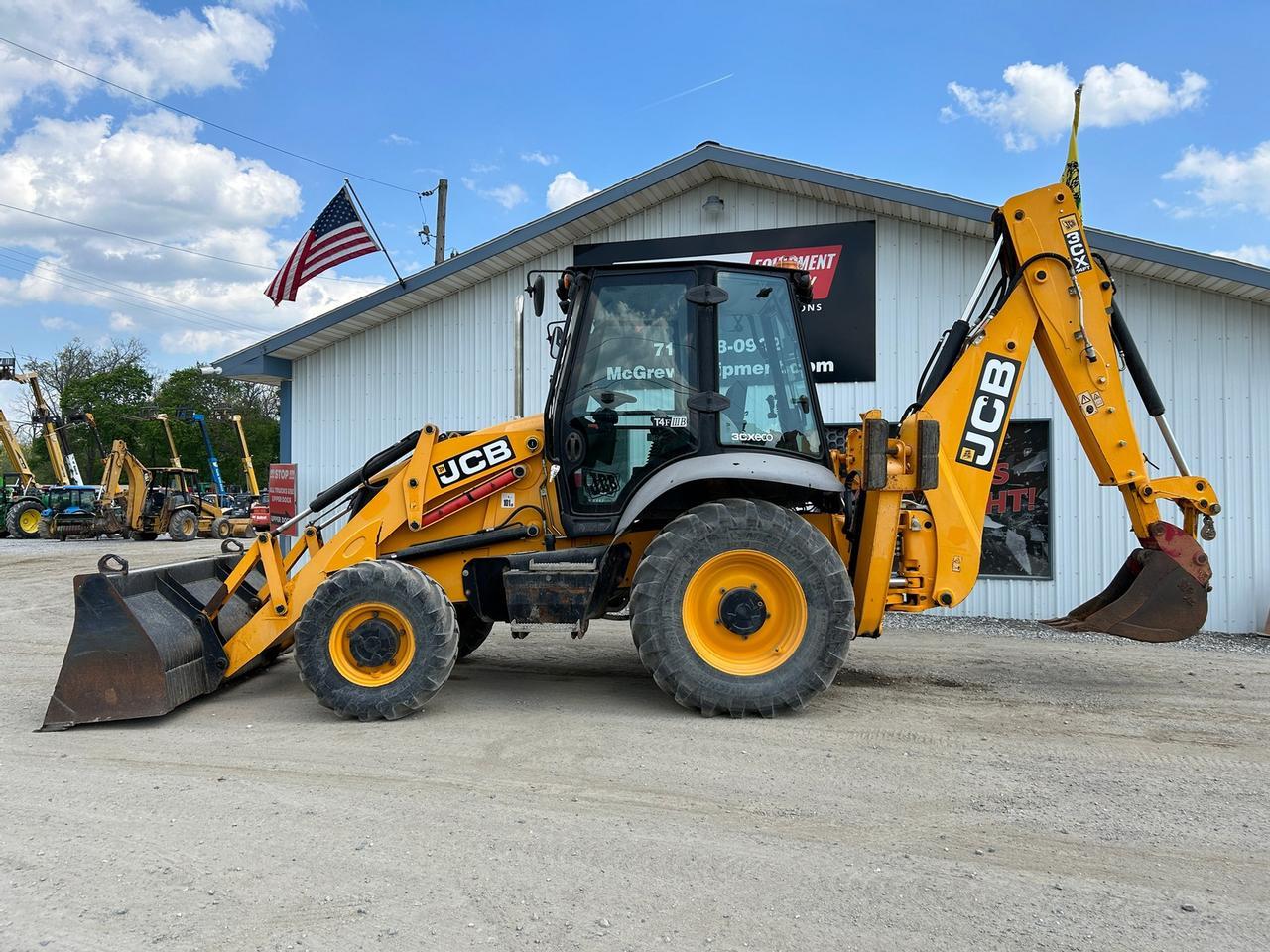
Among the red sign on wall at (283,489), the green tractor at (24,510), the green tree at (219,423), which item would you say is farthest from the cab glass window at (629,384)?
the green tree at (219,423)

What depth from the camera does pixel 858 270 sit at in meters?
9.98

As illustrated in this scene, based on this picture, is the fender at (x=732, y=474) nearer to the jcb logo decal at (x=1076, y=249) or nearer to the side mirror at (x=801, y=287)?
the side mirror at (x=801, y=287)

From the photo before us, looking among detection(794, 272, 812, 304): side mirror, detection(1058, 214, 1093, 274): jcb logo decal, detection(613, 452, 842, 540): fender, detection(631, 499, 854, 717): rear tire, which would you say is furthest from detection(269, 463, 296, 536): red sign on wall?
detection(1058, 214, 1093, 274): jcb logo decal

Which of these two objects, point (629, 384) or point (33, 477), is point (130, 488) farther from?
point (629, 384)

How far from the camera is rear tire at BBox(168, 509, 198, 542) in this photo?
24.7 m

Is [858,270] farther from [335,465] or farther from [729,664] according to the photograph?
[335,465]

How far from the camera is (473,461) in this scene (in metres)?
5.80

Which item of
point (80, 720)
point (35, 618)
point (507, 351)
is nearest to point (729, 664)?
point (80, 720)

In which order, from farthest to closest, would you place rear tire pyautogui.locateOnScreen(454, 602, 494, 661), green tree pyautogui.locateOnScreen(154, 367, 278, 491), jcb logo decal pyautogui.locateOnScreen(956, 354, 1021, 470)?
green tree pyautogui.locateOnScreen(154, 367, 278, 491)
rear tire pyautogui.locateOnScreen(454, 602, 494, 661)
jcb logo decal pyautogui.locateOnScreen(956, 354, 1021, 470)

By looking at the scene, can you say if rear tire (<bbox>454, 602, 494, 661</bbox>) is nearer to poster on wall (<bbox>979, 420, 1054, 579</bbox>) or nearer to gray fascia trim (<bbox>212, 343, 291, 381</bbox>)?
poster on wall (<bbox>979, 420, 1054, 579</bbox>)

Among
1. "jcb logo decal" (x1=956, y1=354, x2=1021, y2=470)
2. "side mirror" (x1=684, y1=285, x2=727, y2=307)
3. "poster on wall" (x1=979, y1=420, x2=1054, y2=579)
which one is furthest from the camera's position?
"poster on wall" (x1=979, y1=420, x2=1054, y2=579)

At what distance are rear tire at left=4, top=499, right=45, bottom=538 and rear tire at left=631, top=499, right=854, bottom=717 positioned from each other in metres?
26.4

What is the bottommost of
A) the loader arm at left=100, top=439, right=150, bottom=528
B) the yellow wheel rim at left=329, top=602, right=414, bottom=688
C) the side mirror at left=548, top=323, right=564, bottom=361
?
the yellow wheel rim at left=329, top=602, right=414, bottom=688

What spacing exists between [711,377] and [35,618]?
356 inches
